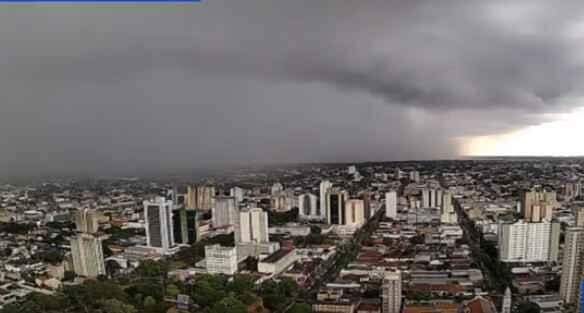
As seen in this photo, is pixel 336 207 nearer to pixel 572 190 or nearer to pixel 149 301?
pixel 572 190

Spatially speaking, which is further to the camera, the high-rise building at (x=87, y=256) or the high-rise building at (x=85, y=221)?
the high-rise building at (x=85, y=221)

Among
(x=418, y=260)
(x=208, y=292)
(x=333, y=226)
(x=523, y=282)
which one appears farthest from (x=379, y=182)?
(x=208, y=292)

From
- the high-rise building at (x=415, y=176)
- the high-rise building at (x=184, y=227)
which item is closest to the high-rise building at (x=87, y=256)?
the high-rise building at (x=184, y=227)

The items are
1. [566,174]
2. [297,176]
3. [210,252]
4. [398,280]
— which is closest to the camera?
[398,280]

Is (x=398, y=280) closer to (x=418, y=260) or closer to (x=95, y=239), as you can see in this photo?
(x=418, y=260)

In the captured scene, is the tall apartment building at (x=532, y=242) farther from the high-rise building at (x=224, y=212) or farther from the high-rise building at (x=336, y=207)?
the high-rise building at (x=224, y=212)

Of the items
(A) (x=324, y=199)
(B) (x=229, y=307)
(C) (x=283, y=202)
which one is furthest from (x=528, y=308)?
(C) (x=283, y=202)
